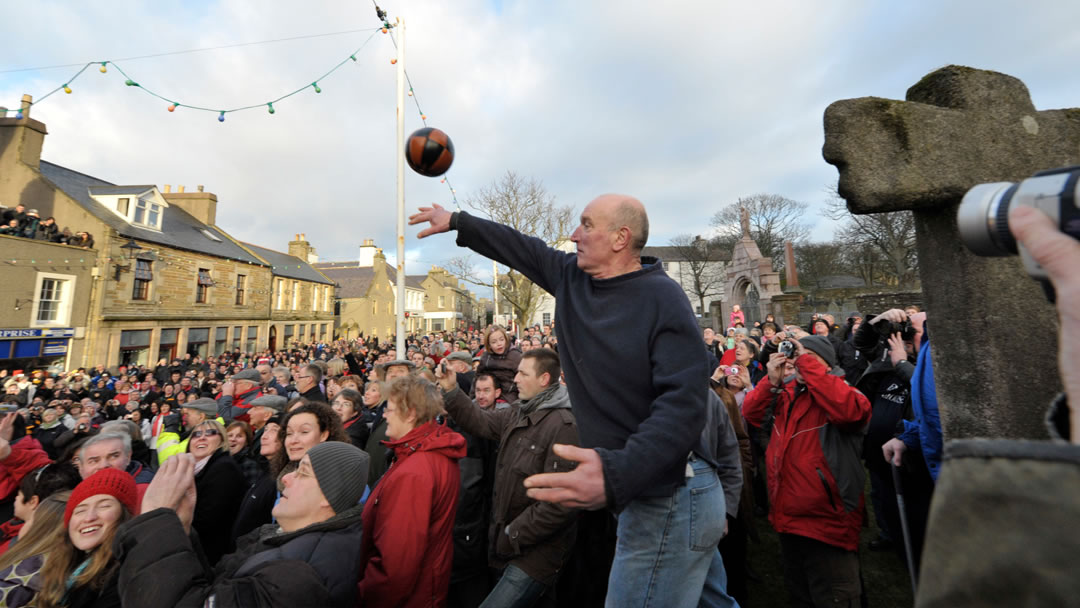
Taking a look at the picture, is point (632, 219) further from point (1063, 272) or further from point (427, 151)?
point (427, 151)

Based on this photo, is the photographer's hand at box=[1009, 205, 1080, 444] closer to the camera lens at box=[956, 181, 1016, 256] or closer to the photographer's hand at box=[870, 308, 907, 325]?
the camera lens at box=[956, 181, 1016, 256]

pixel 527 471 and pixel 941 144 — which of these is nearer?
pixel 941 144

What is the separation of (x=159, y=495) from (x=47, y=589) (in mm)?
909

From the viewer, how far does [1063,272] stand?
733 millimetres

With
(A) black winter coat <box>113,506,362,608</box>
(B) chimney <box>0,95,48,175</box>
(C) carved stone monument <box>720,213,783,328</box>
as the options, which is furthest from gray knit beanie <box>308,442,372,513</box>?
(B) chimney <box>0,95,48,175</box>

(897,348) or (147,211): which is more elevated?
(147,211)

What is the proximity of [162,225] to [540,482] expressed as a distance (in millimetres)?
29834

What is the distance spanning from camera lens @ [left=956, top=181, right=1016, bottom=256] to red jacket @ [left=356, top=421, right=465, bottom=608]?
2.64 meters

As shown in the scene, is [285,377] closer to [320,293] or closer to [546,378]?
[546,378]

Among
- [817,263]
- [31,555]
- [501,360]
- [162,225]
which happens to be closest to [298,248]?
[162,225]

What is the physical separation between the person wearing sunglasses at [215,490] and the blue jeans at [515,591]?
203cm

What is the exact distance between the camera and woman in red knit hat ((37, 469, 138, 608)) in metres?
2.14

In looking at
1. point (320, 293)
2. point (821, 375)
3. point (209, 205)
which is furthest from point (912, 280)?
point (209, 205)

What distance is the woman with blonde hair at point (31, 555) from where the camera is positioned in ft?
6.97
